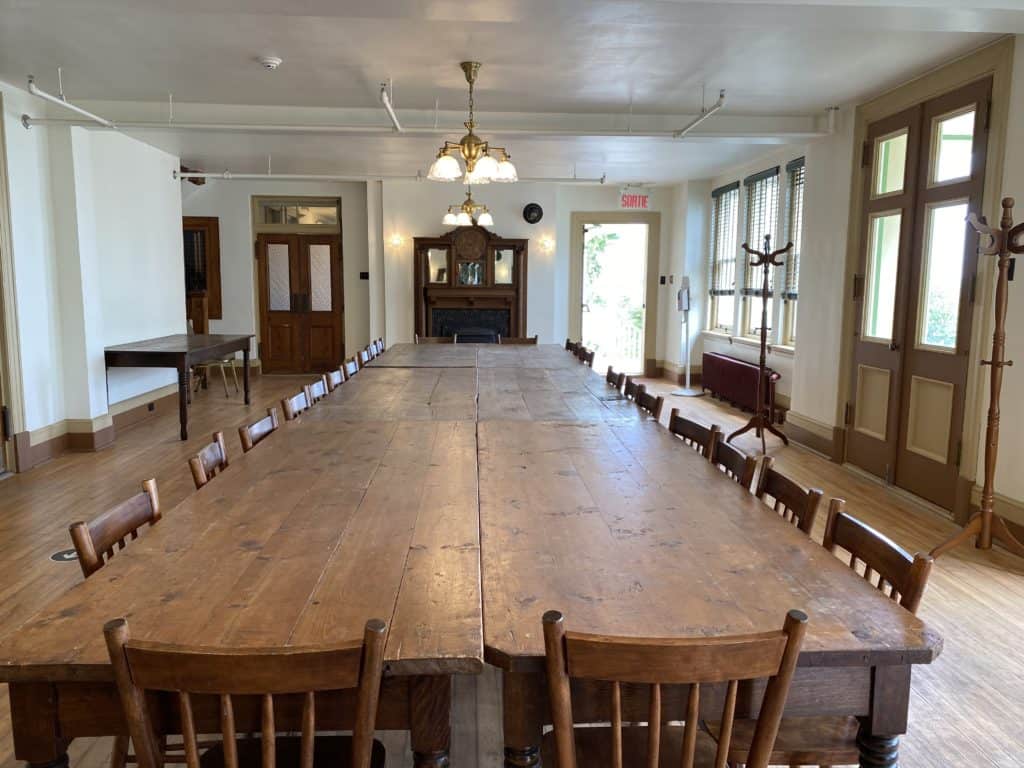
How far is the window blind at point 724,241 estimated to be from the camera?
9.09 m

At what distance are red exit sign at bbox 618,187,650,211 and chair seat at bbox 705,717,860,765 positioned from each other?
960cm

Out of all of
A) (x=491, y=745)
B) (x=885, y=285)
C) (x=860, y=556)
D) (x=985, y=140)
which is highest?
(x=985, y=140)

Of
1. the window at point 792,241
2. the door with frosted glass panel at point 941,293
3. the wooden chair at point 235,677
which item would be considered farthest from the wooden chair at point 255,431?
the window at point 792,241

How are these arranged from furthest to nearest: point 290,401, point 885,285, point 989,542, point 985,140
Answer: point 885,285
point 985,140
point 989,542
point 290,401

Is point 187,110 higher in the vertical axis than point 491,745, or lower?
higher

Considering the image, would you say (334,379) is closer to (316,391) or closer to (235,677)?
(316,391)

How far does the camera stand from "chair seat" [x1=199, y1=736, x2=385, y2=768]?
152cm

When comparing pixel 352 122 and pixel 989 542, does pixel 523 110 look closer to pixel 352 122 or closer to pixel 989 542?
pixel 352 122

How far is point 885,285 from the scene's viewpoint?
5.35 meters

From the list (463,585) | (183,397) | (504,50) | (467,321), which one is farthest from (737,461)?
(467,321)

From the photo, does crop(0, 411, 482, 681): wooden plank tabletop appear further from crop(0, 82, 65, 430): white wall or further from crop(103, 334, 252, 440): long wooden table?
crop(103, 334, 252, 440): long wooden table

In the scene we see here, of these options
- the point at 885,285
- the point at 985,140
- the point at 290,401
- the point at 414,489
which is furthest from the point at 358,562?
the point at 885,285

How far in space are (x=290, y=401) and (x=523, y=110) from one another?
358 cm

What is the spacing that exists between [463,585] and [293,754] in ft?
1.69
